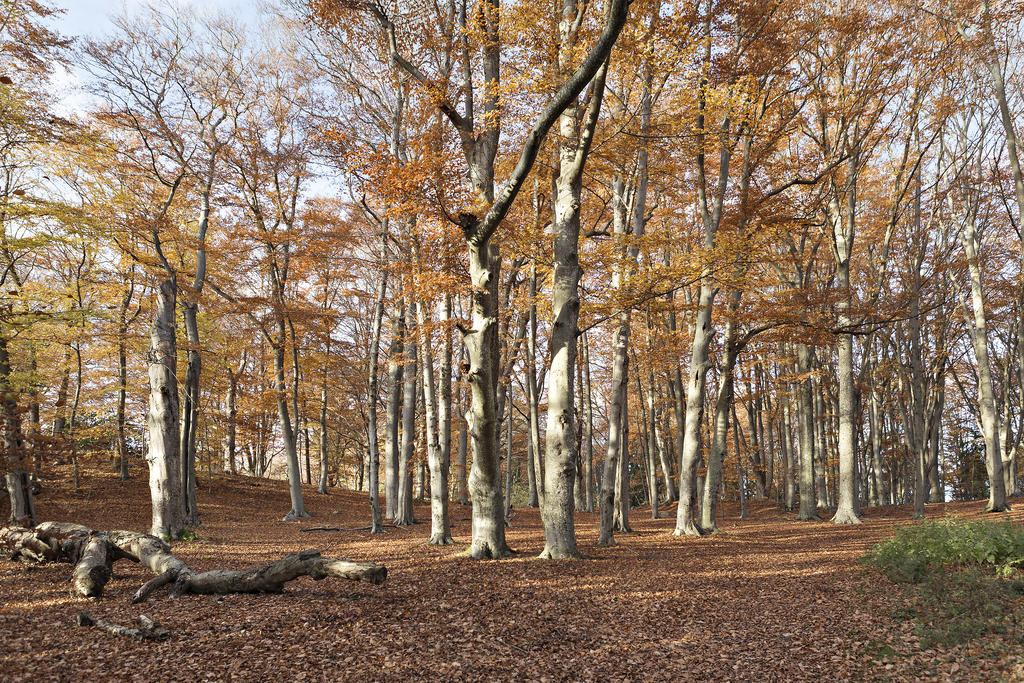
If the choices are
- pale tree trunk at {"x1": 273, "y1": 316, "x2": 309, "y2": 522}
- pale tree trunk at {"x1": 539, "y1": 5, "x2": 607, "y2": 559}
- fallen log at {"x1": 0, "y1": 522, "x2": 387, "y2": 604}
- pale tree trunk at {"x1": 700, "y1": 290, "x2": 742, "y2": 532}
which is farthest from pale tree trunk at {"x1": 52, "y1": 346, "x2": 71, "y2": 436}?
pale tree trunk at {"x1": 700, "y1": 290, "x2": 742, "y2": 532}

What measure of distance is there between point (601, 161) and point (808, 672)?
11027mm

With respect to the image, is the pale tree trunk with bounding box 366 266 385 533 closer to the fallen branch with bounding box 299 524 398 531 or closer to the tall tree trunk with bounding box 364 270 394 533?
the tall tree trunk with bounding box 364 270 394 533

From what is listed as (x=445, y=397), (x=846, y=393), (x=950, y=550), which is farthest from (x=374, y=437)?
(x=846, y=393)

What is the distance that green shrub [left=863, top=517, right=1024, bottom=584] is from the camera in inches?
274

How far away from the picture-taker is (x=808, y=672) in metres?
4.44

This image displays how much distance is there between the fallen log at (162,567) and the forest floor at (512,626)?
154mm

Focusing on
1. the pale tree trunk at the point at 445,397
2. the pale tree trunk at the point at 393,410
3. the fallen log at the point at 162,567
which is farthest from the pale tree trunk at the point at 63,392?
the pale tree trunk at the point at 445,397

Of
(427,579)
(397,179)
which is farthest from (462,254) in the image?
(427,579)

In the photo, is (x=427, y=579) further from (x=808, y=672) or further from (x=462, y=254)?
(x=462, y=254)

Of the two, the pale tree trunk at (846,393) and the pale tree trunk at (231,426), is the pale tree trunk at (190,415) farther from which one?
the pale tree trunk at (846,393)

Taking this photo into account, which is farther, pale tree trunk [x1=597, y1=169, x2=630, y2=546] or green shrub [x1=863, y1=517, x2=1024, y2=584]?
pale tree trunk [x1=597, y1=169, x2=630, y2=546]

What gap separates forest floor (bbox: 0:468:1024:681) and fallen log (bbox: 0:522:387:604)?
15cm

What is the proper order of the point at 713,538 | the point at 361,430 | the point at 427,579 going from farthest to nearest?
the point at 361,430, the point at 713,538, the point at 427,579

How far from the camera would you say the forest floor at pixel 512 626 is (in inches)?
169
